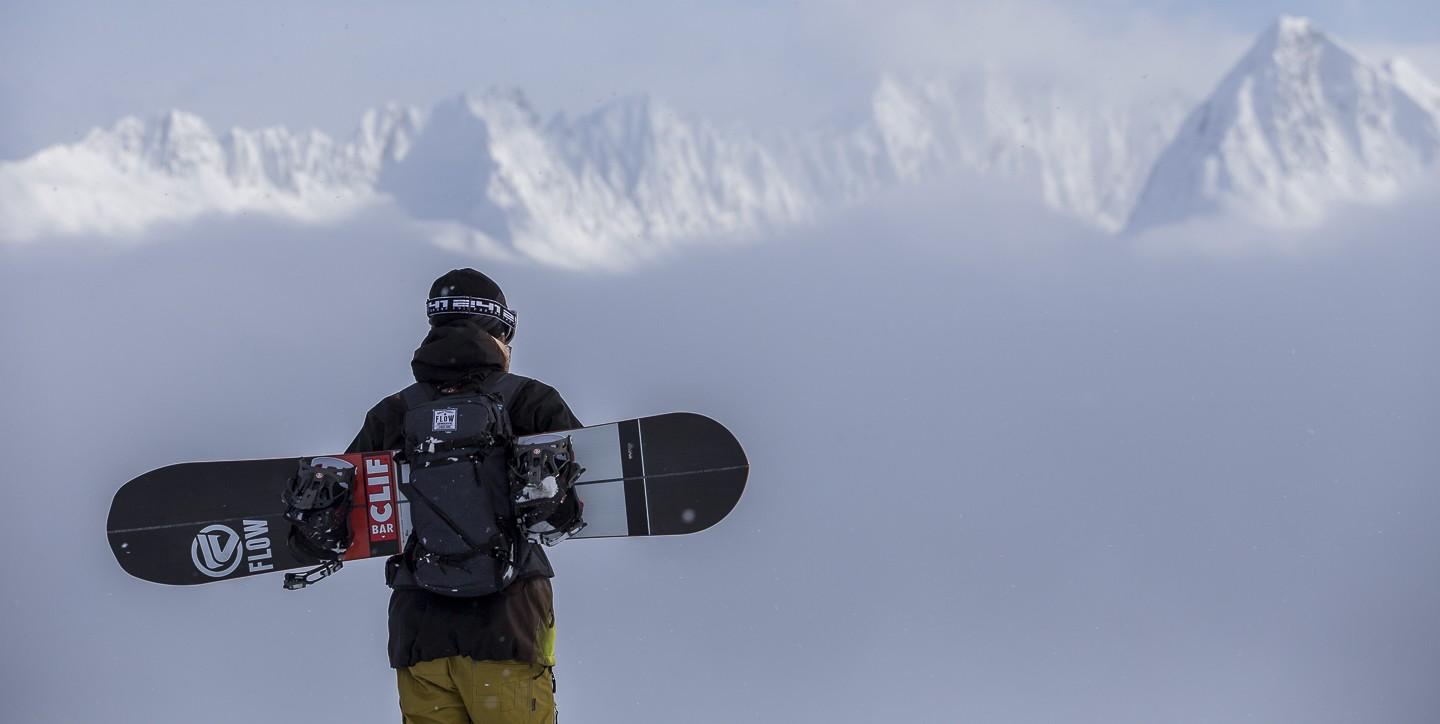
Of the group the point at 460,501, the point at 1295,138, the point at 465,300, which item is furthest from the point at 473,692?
the point at 1295,138

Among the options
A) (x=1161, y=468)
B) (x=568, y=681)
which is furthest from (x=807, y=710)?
(x=1161, y=468)

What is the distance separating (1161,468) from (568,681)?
547 centimetres

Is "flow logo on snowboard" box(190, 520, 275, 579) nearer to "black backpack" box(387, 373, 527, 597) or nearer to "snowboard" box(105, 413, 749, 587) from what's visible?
"snowboard" box(105, 413, 749, 587)

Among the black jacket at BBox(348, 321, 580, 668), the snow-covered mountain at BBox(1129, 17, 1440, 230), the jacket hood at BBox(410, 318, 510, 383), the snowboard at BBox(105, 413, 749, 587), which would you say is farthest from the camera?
the snow-covered mountain at BBox(1129, 17, 1440, 230)

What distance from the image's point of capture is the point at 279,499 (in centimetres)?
290

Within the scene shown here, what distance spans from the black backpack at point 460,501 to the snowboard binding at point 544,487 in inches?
2.0

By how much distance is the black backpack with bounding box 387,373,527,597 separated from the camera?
2248 mm

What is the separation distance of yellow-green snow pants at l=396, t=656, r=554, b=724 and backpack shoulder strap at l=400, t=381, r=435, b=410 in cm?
62

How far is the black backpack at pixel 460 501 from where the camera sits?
7.38ft

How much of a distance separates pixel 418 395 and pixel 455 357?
150mm

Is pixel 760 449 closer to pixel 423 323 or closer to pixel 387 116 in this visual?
pixel 423 323

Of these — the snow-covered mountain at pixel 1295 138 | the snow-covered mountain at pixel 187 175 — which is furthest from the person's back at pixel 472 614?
the snow-covered mountain at pixel 1295 138

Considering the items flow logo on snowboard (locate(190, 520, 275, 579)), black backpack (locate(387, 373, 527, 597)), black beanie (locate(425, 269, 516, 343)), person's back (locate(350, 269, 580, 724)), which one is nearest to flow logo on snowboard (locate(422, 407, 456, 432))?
black backpack (locate(387, 373, 527, 597))

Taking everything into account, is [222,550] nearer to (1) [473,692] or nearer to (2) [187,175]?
(1) [473,692]
